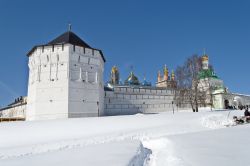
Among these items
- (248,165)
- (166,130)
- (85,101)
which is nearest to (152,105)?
(85,101)

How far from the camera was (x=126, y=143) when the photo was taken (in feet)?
29.6

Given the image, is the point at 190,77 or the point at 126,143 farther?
the point at 190,77

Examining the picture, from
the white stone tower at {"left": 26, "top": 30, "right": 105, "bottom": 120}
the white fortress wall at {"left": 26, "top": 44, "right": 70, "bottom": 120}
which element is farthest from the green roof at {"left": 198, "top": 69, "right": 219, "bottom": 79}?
the white fortress wall at {"left": 26, "top": 44, "right": 70, "bottom": 120}

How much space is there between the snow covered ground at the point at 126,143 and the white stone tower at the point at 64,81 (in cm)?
717

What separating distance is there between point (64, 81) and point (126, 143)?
17450mm

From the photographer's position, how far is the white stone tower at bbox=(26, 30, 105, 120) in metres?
24.8

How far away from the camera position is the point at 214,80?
5031cm

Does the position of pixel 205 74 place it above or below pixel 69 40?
below

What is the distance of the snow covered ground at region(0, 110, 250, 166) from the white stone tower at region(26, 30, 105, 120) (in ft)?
23.5

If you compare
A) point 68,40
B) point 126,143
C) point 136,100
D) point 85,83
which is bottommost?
point 126,143

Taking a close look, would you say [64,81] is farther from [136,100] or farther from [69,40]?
[136,100]

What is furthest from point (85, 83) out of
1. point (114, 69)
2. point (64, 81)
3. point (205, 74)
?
point (114, 69)

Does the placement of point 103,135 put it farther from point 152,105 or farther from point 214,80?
point 214,80

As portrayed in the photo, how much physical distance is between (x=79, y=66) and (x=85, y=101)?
150 inches
